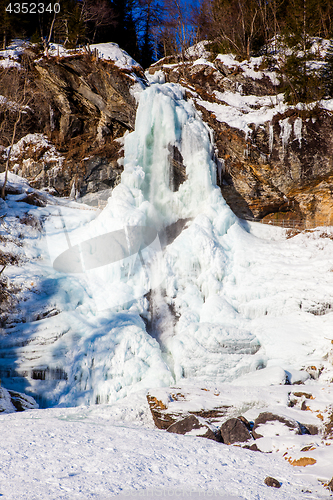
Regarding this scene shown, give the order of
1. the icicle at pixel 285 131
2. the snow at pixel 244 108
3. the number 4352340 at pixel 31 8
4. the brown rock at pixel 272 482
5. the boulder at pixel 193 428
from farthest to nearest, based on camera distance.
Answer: the number 4352340 at pixel 31 8 < the snow at pixel 244 108 < the icicle at pixel 285 131 < the boulder at pixel 193 428 < the brown rock at pixel 272 482

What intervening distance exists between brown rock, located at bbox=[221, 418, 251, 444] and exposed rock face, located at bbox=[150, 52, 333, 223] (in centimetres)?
1073

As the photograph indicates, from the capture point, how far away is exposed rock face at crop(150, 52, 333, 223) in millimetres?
15844

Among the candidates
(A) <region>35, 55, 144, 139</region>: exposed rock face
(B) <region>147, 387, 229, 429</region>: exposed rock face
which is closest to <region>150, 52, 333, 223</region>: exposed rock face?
(A) <region>35, 55, 144, 139</region>: exposed rock face

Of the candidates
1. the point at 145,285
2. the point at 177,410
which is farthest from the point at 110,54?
the point at 177,410

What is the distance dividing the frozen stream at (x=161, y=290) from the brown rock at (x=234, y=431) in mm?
2886

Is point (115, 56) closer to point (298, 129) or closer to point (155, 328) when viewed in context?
point (298, 129)

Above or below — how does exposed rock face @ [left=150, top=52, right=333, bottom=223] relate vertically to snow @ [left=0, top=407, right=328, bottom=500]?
above

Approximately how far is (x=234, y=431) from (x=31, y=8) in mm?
26605

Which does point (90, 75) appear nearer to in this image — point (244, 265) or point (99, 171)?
point (99, 171)

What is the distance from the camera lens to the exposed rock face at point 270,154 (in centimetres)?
1584

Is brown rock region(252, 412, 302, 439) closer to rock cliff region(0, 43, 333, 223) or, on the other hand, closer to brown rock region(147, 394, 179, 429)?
brown rock region(147, 394, 179, 429)

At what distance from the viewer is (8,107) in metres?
20.2

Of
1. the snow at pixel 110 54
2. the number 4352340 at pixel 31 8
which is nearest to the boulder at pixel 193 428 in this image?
the snow at pixel 110 54

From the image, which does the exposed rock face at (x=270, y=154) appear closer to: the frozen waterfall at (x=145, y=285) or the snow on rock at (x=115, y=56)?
the frozen waterfall at (x=145, y=285)
